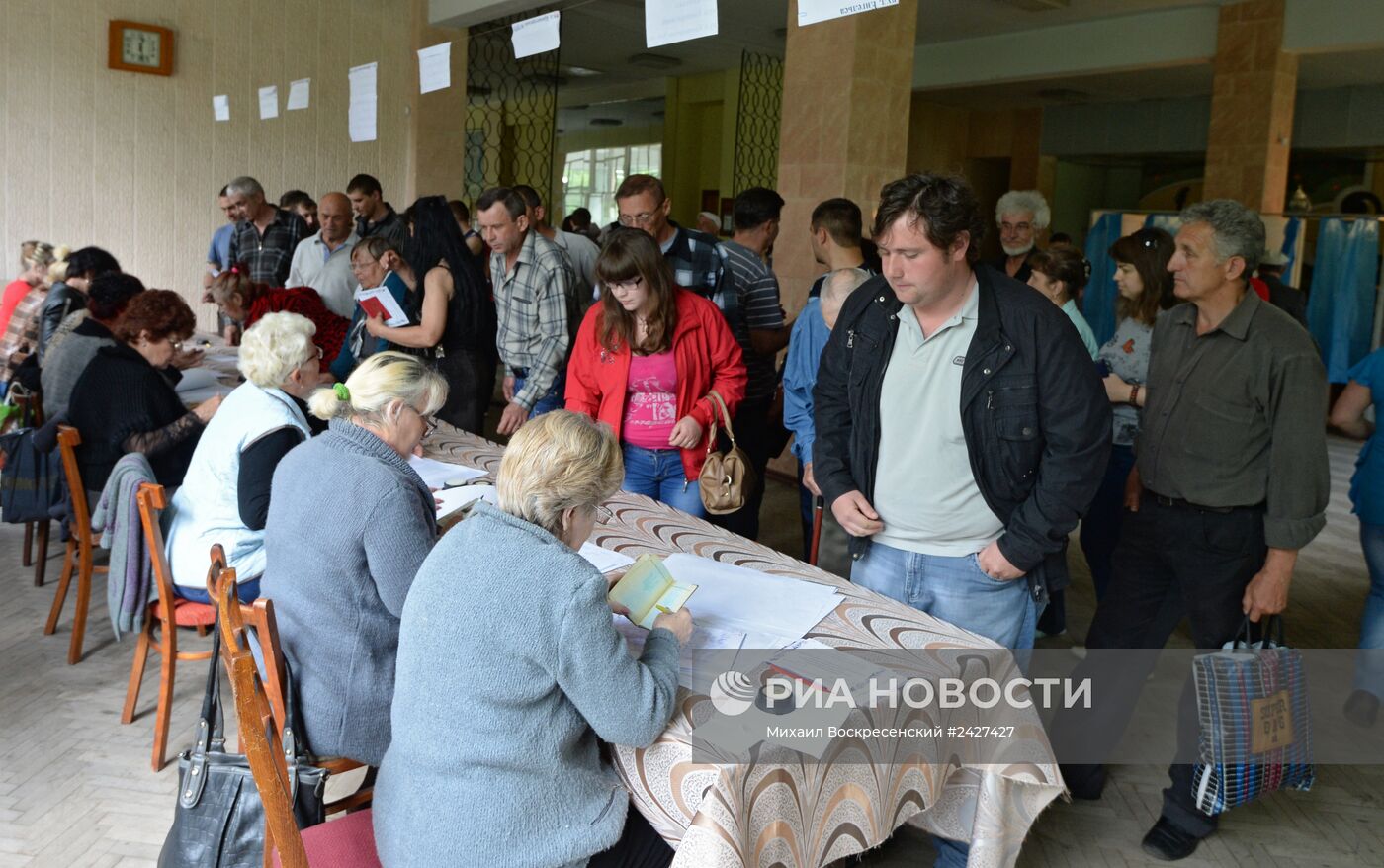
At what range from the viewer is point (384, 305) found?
14.7 ft

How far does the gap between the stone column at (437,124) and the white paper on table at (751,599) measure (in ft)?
23.9

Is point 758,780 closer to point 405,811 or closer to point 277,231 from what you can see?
point 405,811

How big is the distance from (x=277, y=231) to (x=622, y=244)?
178 inches

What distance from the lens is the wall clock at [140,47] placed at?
8.19m

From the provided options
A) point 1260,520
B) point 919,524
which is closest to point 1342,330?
point 1260,520

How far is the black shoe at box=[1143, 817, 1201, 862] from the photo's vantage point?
2.75 metres

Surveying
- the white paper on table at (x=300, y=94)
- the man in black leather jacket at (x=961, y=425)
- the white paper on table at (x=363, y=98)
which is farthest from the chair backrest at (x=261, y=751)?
the white paper on table at (x=300, y=94)

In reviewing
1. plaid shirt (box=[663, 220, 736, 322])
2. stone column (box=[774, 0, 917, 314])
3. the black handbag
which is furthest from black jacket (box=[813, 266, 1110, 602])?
stone column (box=[774, 0, 917, 314])

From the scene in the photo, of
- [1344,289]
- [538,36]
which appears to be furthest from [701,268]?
[1344,289]

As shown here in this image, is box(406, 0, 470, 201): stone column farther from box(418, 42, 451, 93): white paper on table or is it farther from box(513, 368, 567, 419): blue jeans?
box(513, 368, 567, 419): blue jeans

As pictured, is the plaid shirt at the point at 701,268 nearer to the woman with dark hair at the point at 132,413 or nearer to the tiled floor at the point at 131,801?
the woman with dark hair at the point at 132,413

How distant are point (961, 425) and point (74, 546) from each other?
10.7ft

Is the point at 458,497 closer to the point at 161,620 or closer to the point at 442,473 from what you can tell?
the point at 442,473

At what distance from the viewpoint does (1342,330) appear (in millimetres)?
9695
